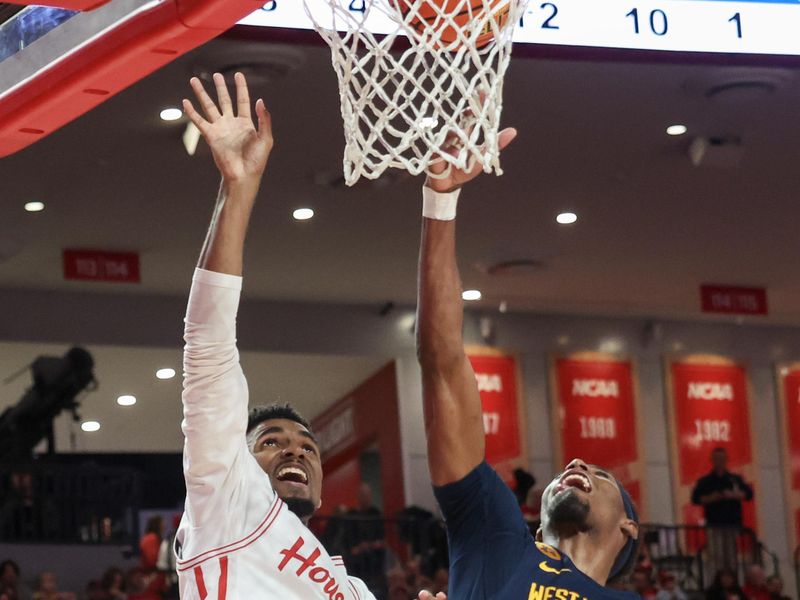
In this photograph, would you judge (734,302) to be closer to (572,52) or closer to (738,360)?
(738,360)

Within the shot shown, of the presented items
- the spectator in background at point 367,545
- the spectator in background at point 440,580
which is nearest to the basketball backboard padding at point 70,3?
the spectator in background at point 440,580

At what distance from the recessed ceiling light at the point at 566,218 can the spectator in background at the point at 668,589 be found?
3510 mm

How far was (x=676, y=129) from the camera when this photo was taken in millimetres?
11500

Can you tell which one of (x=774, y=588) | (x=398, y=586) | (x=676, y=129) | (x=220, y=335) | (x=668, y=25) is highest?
(x=676, y=129)

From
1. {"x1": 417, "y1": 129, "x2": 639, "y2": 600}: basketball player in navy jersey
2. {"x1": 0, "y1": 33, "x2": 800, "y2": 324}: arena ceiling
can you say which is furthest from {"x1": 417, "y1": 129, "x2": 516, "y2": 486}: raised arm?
{"x1": 0, "y1": 33, "x2": 800, "y2": 324}: arena ceiling

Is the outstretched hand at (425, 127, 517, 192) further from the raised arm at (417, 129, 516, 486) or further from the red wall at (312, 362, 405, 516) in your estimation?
the red wall at (312, 362, 405, 516)

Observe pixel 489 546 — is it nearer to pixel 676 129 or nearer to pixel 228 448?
pixel 228 448

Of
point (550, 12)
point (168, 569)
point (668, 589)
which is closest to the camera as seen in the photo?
point (550, 12)

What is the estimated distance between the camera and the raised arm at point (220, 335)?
3141 millimetres

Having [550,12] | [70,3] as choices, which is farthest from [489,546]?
[550,12]

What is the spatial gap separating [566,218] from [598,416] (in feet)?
14.5

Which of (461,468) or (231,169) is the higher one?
(231,169)

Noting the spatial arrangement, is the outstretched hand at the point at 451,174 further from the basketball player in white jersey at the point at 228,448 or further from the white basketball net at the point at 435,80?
the basketball player in white jersey at the point at 228,448

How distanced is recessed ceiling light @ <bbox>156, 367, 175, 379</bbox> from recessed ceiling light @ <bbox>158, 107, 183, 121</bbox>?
6.32m
